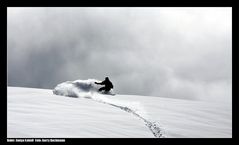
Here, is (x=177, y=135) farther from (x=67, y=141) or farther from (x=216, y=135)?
(x=67, y=141)

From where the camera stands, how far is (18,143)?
26.6 feet

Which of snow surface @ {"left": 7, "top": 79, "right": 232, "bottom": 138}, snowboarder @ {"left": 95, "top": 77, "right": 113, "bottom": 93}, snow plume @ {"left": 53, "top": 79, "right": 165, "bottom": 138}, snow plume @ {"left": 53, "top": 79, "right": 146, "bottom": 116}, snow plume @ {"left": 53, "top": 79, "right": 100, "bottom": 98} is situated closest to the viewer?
snow surface @ {"left": 7, "top": 79, "right": 232, "bottom": 138}

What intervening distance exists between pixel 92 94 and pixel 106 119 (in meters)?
5.82

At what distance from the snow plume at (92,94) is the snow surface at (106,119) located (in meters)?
0.04

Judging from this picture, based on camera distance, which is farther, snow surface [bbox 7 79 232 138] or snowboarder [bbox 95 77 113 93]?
snowboarder [bbox 95 77 113 93]

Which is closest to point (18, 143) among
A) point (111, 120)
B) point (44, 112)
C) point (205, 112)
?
point (44, 112)

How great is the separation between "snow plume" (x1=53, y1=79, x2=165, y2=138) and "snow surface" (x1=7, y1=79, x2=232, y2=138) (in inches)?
1.6

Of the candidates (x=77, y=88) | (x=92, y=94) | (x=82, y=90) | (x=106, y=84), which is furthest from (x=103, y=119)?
(x=106, y=84)

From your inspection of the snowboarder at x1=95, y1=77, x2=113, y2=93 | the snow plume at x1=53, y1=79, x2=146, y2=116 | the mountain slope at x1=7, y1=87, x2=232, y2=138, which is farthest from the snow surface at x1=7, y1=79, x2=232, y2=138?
the snowboarder at x1=95, y1=77, x2=113, y2=93

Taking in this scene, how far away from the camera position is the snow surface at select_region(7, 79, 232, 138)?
929 cm

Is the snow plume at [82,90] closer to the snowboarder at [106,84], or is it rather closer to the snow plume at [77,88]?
the snow plume at [77,88]

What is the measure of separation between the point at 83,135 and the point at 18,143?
5.84 ft

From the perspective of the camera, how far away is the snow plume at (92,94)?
13.1m

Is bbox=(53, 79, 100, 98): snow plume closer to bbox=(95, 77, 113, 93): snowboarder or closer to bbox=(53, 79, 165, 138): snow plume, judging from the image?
bbox=(53, 79, 165, 138): snow plume
